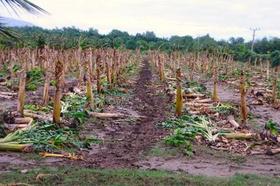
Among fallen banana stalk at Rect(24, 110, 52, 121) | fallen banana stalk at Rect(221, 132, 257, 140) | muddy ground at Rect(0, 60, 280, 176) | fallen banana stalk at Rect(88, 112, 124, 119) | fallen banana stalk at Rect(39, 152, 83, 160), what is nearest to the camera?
muddy ground at Rect(0, 60, 280, 176)

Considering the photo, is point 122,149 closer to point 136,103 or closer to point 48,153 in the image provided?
point 48,153

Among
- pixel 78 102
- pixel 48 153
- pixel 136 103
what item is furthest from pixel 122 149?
pixel 136 103

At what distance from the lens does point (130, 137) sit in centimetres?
1312

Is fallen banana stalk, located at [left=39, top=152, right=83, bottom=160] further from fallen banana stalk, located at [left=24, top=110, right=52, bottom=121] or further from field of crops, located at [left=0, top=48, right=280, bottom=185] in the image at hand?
fallen banana stalk, located at [left=24, top=110, right=52, bottom=121]

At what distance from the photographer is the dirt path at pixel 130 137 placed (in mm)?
10375

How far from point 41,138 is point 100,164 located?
197cm

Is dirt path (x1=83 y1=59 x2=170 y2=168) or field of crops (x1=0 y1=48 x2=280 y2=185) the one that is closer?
field of crops (x1=0 y1=48 x2=280 y2=185)

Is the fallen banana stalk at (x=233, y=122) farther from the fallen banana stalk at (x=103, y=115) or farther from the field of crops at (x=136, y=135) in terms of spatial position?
the fallen banana stalk at (x=103, y=115)

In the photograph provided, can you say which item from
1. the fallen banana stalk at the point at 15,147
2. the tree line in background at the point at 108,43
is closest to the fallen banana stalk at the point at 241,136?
the fallen banana stalk at the point at 15,147

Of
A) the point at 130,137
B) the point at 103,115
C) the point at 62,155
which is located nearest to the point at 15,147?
the point at 62,155

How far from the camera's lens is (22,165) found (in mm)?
9414

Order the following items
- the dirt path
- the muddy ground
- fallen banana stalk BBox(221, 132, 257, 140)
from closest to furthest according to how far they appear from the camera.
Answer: the muddy ground < the dirt path < fallen banana stalk BBox(221, 132, 257, 140)

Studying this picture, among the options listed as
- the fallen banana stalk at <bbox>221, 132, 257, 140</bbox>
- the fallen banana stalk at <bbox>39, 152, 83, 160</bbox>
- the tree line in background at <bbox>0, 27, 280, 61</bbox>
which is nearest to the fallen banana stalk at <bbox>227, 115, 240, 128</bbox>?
the fallen banana stalk at <bbox>221, 132, 257, 140</bbox>

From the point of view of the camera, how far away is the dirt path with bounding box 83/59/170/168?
1038 centimetres
